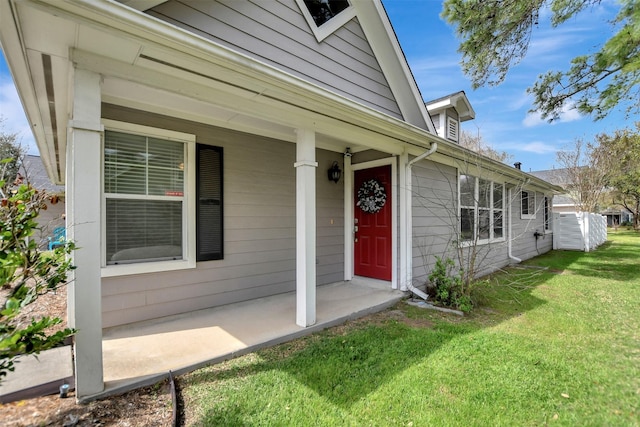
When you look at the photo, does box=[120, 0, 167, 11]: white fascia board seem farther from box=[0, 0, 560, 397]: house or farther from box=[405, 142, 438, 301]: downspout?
box=[405, 142, 438, 301]: downspout

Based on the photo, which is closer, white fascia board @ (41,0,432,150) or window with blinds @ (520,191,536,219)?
white fascia board @ (41,0,432,150)

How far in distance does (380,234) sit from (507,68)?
4941 mm

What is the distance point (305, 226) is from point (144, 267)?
1.94m

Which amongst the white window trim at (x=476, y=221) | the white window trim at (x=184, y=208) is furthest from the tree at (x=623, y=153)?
the white window trim at (x=184, y=208)

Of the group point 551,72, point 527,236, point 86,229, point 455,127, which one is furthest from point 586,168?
point 86,229

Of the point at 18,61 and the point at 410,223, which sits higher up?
the point at 18,61

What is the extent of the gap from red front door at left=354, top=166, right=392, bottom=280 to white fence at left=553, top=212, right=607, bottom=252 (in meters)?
11.2

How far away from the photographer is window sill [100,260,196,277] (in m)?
3.29

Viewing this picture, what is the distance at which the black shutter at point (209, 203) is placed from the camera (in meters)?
3.90

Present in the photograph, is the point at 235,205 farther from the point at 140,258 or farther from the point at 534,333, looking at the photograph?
the point at 534,333

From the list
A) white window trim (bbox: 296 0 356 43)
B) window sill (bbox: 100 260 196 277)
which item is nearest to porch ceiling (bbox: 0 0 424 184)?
white window trim (bbox: 296 0 356 43)

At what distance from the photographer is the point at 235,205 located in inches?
167

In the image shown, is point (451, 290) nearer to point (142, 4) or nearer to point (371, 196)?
point (371, 196)

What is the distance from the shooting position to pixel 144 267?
11.4 ft
